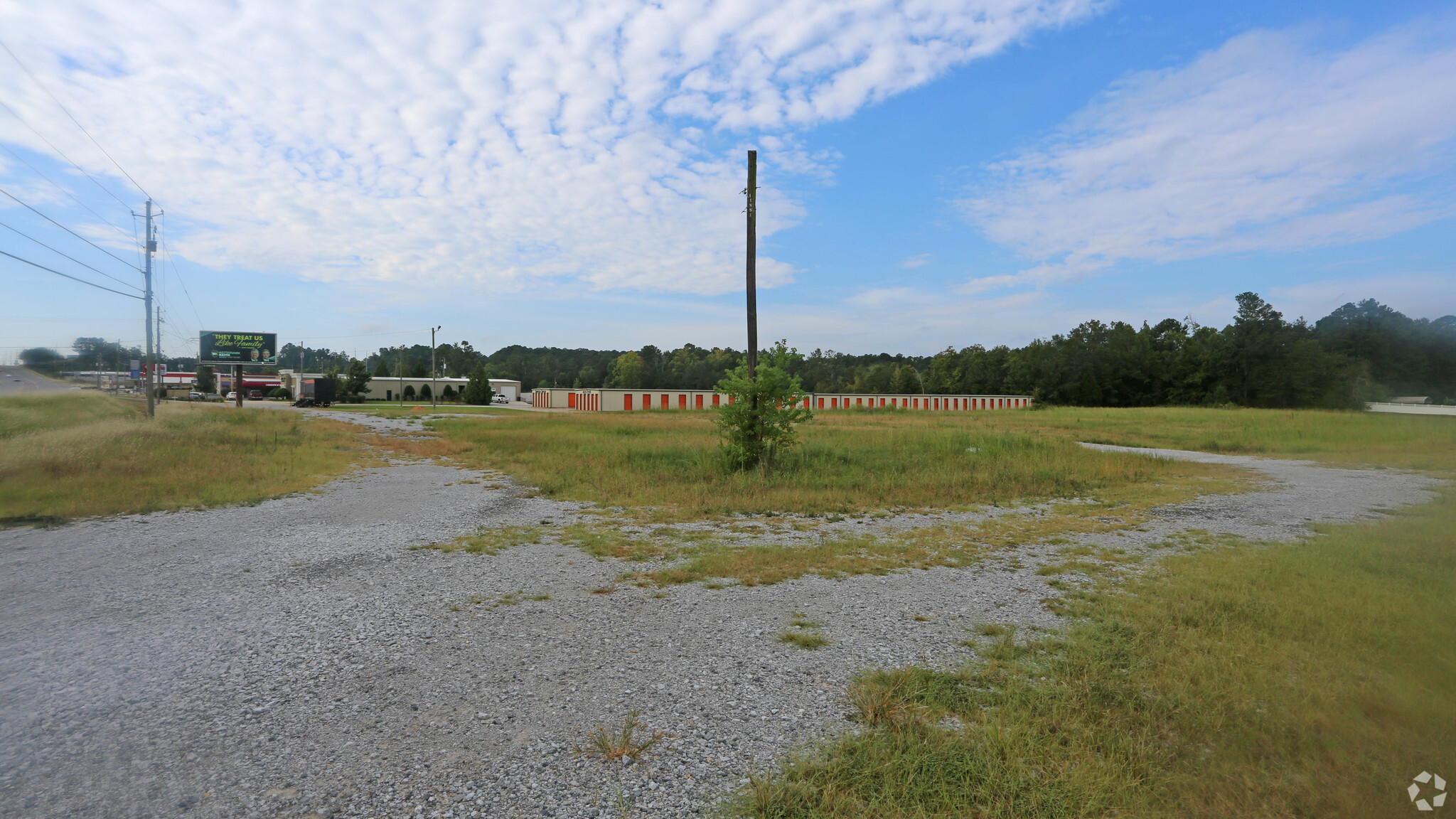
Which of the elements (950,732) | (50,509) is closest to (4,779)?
(950,732)

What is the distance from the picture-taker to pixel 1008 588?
636cm

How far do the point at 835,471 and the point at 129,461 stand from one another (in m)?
16.4

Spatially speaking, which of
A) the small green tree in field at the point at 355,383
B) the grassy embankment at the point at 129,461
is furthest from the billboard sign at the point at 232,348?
the grassy embankment at the point at 129,461

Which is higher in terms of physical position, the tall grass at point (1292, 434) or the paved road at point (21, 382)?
the paved road at point (21, 382)

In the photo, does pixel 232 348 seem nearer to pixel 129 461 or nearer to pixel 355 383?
pixel 355 383

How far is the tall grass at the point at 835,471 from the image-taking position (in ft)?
39.6

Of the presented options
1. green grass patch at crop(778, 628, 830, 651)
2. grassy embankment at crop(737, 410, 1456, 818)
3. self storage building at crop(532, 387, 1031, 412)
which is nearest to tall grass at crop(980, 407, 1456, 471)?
grassy embankment at crop(737, 410, 1456, 818)

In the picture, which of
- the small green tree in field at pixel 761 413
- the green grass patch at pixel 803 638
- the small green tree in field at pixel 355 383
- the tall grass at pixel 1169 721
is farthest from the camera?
the small green tree in field at pixel 355 383

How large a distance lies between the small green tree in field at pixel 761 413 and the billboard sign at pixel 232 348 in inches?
2328

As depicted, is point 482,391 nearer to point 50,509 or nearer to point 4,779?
point 50,509

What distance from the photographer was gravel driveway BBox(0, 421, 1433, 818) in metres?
3.04

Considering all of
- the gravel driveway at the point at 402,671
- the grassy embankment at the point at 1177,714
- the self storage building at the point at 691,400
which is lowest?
the gravel driveway at the point at 402,671

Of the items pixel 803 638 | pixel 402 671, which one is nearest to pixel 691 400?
pixel 803 638

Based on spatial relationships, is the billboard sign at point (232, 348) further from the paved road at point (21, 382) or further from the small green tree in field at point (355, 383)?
the paved road at point (21, 382)
